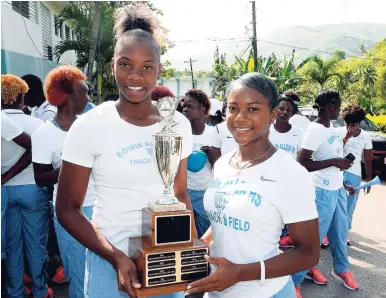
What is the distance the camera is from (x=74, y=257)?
2787mm

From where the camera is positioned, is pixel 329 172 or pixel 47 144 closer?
pixel 47 144

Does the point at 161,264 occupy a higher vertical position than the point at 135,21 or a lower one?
lower

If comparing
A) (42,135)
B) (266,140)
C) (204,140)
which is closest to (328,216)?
(204,140)

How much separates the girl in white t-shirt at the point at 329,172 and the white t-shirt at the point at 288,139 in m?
0.40

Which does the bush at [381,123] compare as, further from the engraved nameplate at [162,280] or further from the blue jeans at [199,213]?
the engraved nameplate at [162,280]

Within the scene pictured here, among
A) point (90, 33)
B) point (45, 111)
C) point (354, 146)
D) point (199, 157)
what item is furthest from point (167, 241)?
point (90, 33)

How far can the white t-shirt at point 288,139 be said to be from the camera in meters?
4.51

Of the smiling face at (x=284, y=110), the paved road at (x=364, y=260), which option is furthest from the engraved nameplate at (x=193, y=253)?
the smiling face at (x=284, y=110)

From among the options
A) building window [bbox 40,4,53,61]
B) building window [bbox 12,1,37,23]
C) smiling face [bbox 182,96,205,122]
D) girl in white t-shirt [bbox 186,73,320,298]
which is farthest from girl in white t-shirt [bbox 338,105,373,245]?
building window [bbox 40,4,53,61]

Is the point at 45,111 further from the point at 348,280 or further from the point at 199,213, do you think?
the point at 348,280

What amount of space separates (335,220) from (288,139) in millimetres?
996

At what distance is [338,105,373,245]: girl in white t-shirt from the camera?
4879mm

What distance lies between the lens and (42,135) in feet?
9.37

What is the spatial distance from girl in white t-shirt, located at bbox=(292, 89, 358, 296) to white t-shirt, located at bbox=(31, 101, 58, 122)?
2872 millimetres
